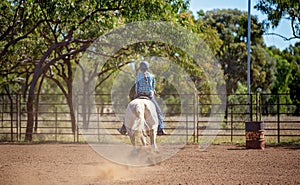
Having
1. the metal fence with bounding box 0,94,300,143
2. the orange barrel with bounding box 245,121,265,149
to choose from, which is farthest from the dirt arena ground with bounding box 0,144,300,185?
the metal fence with bounding box 0,94,300,143

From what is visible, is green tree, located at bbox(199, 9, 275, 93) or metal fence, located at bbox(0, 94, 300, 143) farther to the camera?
green tree, located at bbox(199, 9, 275, 93)

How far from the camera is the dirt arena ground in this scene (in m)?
7.81

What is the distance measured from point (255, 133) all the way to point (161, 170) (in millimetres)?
5889

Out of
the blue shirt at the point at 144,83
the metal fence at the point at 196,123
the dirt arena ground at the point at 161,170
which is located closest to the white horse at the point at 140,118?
the blue shirt at the point at 144,83

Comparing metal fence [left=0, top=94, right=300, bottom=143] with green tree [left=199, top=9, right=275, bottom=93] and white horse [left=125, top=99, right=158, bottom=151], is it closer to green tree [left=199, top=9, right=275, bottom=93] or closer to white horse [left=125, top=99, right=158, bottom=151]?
white horse [left=125, top=99, right=158, bottom=151]

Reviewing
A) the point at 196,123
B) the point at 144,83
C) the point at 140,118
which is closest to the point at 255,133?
the point at 144,83

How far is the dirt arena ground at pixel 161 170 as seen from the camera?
7.81 m

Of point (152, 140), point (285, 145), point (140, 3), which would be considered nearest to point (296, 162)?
point (152, 140)

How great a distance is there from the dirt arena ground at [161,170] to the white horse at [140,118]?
0.72m

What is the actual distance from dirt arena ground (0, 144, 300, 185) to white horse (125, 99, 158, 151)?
723mm

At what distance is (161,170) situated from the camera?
9141 millimetres

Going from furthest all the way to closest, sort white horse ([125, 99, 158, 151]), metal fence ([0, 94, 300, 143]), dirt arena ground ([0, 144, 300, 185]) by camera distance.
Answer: metal fence ([0, 94, 300, 143]) → white horse ([125, 99, 158, 151]) → dirt arena ground ([0, 144, 300, 185])

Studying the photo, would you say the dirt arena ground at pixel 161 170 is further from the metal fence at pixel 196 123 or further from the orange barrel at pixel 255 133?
the metal fence at pixel 196 123

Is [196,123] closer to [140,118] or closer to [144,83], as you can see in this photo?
[144,83]
